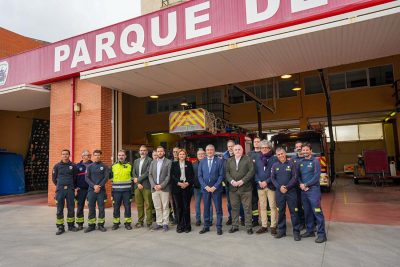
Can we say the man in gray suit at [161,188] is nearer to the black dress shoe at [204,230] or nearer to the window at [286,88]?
the black dress shoe at [204,230]

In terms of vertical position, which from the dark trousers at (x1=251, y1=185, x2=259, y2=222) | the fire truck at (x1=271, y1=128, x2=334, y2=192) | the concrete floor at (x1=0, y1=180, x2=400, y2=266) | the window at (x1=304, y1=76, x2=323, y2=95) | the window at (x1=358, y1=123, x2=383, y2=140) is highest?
the window at (x1=304, y1=76, x2=323, y2=95)

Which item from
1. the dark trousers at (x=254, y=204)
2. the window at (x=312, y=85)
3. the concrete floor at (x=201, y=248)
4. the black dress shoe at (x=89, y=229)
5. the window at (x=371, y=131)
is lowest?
the concrete floor at (x=201, y=248)

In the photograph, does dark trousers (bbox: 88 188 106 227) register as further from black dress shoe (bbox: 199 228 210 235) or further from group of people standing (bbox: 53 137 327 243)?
black dress shoe (bbox: 199 228 210 235)

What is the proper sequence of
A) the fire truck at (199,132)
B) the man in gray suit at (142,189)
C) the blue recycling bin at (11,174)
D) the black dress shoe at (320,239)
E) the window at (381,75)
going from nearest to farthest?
the black dress shoe at (320,239) → the man in gray suit at (142,189) → the fire truck at (199,132) → the blue recycling bin at (11,174) → the window at (381,75)

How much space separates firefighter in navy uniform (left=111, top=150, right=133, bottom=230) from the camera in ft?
22.1

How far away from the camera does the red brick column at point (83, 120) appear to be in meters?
9.88

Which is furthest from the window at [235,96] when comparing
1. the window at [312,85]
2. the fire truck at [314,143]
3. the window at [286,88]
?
the fire truck at [314,143]

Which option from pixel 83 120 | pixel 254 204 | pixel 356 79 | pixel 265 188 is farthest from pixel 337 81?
pixel 83 120

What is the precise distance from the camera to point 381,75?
17.6 meters

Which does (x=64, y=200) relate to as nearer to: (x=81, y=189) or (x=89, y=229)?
(x=81, y=189)

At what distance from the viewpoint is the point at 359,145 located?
920 inches

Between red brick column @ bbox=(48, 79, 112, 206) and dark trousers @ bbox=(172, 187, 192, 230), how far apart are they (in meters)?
4.12

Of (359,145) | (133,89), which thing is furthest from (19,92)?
(359,145)

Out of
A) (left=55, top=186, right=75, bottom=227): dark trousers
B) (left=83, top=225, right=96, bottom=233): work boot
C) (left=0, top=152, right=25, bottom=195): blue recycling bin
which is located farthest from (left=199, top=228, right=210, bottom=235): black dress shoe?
(left=0, top=152, right=25, bottom=195): blue recycling bin
